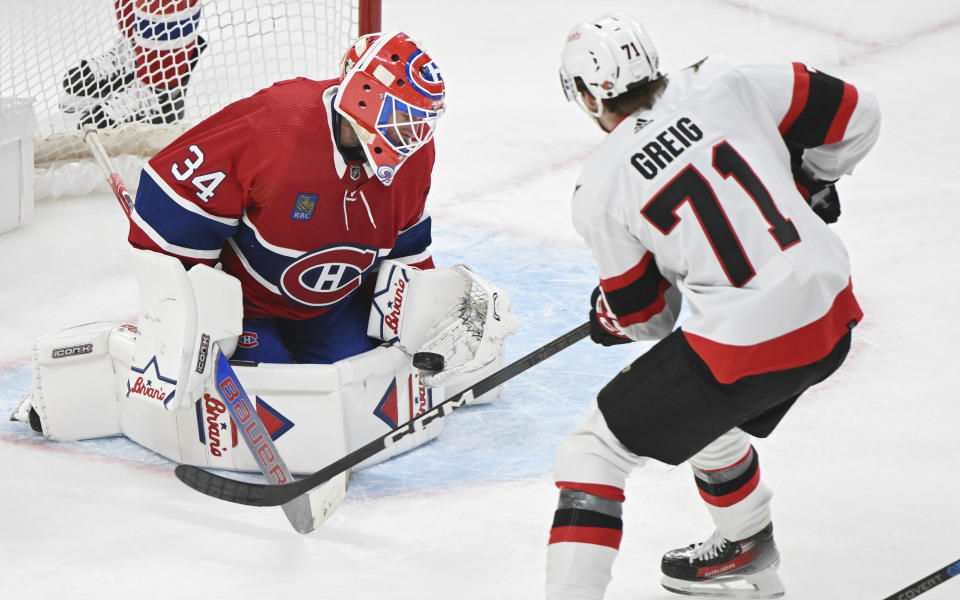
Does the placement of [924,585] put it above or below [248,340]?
above

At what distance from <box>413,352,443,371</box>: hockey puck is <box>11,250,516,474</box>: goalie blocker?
0.02 m

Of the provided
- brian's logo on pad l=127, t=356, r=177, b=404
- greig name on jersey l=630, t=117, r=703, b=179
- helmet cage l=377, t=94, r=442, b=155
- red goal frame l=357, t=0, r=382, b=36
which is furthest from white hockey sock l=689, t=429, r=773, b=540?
red goal frame l=357, t=0, r=382, b=36

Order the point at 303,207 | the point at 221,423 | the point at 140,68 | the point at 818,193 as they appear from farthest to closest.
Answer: the point at 140,68, the point at 221,423, the point at 303,207, the point at 818,193

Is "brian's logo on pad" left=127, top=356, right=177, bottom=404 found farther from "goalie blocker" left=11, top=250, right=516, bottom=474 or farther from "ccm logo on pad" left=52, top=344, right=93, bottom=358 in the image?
"ccm logo on pad" left=52, top=344, right=93, bottom=358

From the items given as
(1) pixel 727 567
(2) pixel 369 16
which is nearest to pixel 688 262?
(1) pixel 727 567

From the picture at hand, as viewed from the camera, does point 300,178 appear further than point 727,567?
Yes

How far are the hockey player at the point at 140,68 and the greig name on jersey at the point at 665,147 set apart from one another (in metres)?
2.80

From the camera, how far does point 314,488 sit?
240 cm

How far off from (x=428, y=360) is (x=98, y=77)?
2.18m

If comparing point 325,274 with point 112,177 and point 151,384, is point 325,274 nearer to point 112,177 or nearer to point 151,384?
point 151,384

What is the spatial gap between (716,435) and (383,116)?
0.95 metres

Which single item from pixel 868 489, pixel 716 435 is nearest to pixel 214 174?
pixel 716 435

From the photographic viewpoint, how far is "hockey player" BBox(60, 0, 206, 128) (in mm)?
4199

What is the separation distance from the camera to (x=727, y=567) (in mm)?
2260
